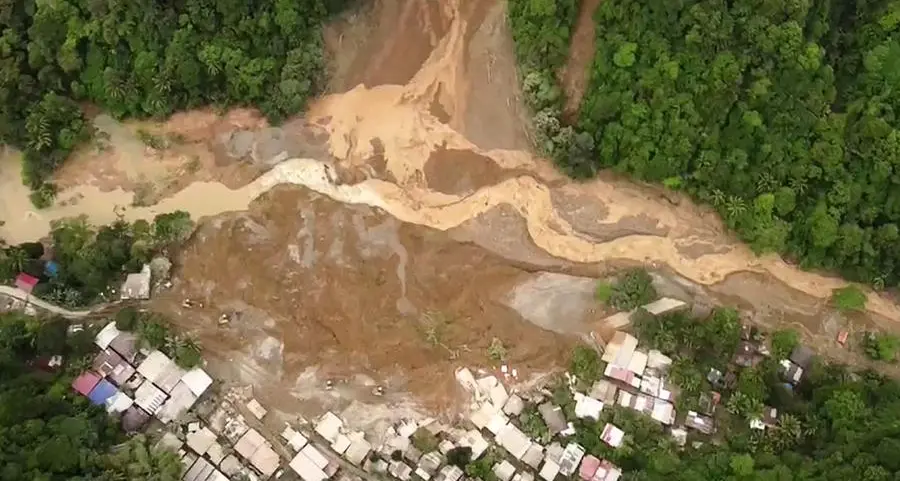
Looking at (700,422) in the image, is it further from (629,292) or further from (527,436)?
(527,436)

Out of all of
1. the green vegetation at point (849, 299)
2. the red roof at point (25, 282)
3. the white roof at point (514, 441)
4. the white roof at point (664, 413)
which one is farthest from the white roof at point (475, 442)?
the red roof at point (25, 282)

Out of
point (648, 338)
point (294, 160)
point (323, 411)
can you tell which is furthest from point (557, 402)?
point (294, 160)

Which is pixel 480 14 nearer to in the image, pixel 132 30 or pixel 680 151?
pixel 680 151

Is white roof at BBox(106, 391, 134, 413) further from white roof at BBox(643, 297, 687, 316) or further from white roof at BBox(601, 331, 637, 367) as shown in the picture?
white roof at BBox(643, 297, 687, 316)

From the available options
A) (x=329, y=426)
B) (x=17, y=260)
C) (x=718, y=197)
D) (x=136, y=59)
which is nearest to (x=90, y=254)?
(x=17, y=260)

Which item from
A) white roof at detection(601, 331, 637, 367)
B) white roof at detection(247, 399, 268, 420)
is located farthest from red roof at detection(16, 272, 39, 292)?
white roof at detection(601, 331, 637, 367)
